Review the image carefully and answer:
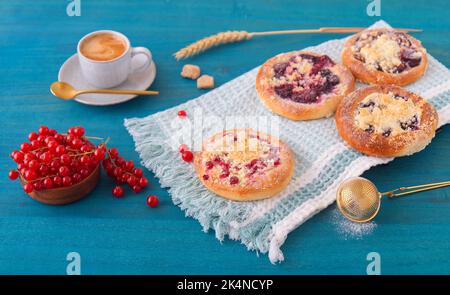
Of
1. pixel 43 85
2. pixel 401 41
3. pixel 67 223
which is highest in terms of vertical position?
pixel 401 41

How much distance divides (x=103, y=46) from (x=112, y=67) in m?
0.13

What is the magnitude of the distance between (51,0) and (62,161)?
141cm

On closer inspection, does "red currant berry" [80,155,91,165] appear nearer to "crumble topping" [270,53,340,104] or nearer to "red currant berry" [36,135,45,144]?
"red currant berry" [36,135,45,144]

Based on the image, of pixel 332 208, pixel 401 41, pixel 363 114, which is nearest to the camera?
pixel 332 208

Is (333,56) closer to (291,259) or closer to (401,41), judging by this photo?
(401,41)

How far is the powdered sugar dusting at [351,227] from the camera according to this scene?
216cm

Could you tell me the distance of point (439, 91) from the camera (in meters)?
2.61

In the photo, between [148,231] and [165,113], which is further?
[165,113]

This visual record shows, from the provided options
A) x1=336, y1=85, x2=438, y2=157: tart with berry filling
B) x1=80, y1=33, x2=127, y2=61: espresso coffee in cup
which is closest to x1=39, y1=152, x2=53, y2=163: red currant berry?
x1=80, y1=33, x2=127, y2=61: espresso coffee in cup

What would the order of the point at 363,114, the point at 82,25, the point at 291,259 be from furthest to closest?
the point at 82,25, the point at 363,114, the point at 291,259

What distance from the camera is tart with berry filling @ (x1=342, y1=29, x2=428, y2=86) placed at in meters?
2.61

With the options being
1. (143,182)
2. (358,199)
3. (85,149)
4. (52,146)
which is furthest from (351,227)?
(52,146)

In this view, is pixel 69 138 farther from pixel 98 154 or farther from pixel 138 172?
pixel 138 172

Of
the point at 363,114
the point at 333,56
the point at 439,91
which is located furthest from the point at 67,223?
the point at 439,91
